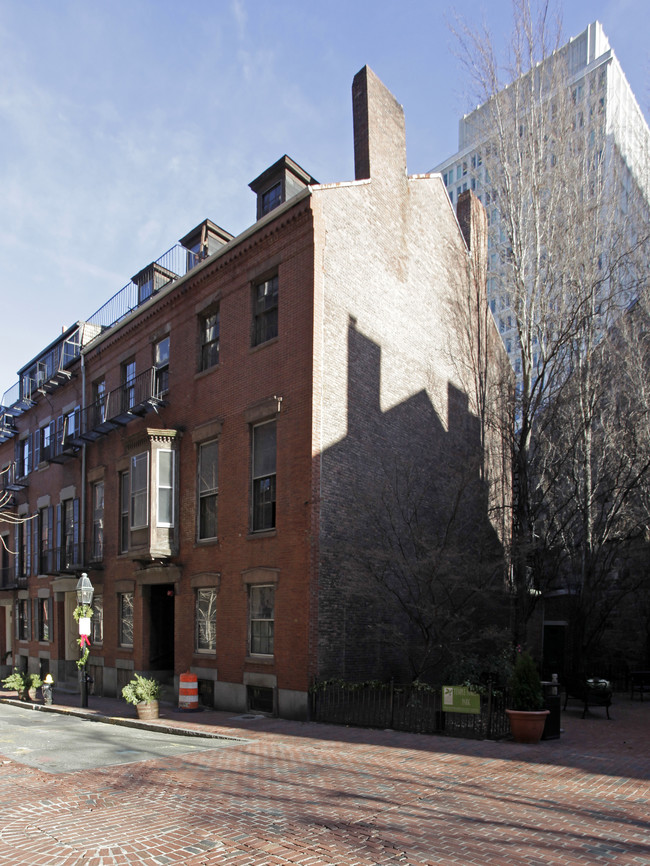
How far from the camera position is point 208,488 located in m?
19.1

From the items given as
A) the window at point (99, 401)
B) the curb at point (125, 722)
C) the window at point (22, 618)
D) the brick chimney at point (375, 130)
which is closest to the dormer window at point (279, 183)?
the brick chimney at point (375, 130)

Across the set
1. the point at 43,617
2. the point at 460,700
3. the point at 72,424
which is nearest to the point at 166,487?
the point at 72,424

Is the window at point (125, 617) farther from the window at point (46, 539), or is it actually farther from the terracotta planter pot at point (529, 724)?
the terracotta planter pot at point (529, 724)

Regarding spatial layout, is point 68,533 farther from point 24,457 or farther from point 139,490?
point 24,457

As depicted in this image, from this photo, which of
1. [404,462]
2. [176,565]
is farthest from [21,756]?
[404,462]

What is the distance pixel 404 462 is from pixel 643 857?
13.2 m

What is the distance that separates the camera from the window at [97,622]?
23547 millimetres

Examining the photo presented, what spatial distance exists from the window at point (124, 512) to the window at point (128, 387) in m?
2.47

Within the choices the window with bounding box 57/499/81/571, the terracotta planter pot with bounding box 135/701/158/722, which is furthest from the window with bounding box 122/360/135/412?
the terracotta planter pot with bounding box 135/701/158/722

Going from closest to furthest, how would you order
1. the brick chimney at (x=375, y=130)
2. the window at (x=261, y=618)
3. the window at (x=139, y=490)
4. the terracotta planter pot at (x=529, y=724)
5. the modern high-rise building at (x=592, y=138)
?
1. the terracotta planter pot at (x=529, y=724)
2. the window at (x=261, y=618)
3. the brick chimney at (x=375, y=130)
4. the window at (x=139, y=490)
5. the modern high-rise building at (x=592, y=138)

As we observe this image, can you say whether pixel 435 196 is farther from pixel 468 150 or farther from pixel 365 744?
pixel 468 150

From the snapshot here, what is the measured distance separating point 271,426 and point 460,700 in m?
8.00

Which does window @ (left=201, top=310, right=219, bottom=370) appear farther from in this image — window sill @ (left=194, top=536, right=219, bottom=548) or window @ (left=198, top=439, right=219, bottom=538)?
window sill @ (left=194, top=536, right=219, bottom=548)

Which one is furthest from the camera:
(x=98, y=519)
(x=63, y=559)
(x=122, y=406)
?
Answer: (x=63, y=559)
